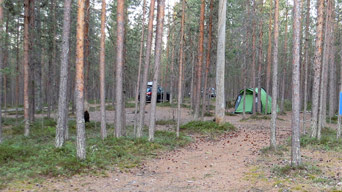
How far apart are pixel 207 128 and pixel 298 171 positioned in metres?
7.65

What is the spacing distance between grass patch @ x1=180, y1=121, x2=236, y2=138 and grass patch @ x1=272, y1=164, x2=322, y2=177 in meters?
6.48

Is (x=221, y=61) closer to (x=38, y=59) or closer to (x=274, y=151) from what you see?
(x=274, y=151)

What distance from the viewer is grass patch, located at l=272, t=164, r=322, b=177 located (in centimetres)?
651

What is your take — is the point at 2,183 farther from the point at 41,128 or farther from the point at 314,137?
the point at 314,137

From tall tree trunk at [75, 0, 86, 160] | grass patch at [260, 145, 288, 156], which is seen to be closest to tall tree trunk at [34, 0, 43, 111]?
tall tree trunk at [75, 0, 86, 160]

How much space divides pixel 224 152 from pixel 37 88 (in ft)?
54.0

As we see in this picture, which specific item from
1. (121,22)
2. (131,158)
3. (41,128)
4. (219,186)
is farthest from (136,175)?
(41,128)

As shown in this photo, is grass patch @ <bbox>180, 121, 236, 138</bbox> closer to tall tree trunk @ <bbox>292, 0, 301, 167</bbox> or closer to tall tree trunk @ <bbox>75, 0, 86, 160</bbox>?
tall tree trunk @ <bbox>292, 0, 301, 167</bbox>

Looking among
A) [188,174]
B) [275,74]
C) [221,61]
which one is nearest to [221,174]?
[188,174]

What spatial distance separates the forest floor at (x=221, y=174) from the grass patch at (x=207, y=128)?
10.1 ft

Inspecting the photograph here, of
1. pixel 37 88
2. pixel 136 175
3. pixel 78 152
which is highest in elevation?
pixel 37 88

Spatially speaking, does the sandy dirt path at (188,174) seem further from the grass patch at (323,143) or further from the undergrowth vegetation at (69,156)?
the grass patch at (323,143)

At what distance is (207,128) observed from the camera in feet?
46.4

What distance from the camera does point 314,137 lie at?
1067 centimetres
